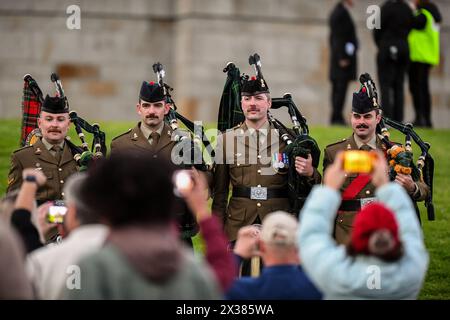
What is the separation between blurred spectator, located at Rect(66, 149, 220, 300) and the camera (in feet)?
16.4

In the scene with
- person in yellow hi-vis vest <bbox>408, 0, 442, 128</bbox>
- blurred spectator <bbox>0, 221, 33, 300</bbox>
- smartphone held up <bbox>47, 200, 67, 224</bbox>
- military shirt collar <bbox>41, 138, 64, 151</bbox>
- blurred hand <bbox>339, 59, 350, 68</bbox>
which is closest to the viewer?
blurred spectator <bbox>0, 221, 33, 300</bbox>

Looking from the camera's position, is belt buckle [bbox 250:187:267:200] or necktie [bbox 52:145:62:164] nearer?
belt buckle [bbox 250:187:267:200]

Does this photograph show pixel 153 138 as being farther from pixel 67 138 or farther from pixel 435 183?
pixel 435 183

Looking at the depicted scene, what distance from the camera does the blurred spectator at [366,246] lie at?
6004mm

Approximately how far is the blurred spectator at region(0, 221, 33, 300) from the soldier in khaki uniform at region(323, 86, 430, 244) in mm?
4349

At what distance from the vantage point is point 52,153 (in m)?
9.72

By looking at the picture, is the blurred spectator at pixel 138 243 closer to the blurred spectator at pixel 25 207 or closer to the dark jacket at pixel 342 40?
the blurred spectator at pixel 25 207

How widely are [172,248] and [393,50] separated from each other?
1208 centimetres

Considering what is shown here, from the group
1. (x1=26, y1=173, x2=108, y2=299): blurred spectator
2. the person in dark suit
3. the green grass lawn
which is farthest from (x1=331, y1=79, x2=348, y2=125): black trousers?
(x1=26, y1=173, x2=108, y2=299): blurred spectator

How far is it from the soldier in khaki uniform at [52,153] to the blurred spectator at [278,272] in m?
3.29

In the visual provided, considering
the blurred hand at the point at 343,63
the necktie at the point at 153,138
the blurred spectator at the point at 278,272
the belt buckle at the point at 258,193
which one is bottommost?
the blurred spectator at the point at 278,272

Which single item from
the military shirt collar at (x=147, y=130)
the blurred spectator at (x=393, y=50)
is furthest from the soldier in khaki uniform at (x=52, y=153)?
the blurred spectator at (x=393, y=50)

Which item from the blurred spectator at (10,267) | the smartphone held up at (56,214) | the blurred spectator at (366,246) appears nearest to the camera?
the blurred spectator at (10,267)

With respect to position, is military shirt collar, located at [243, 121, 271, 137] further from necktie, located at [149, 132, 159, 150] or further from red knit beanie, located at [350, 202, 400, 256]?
red knit beanie, located at [350, 202, 400, 256]
